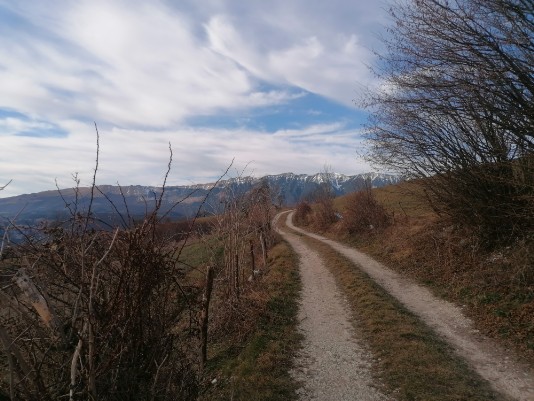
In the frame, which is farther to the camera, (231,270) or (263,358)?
(231,270)

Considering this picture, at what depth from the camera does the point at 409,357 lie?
6.96 m

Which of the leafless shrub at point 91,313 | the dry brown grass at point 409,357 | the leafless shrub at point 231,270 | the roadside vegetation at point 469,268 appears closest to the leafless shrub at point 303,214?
the roadside vegetation at point 469,268

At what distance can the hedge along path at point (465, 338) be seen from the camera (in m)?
6.01

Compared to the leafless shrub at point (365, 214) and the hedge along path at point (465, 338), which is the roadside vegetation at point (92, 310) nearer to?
the hedge along path at point (465, 338)

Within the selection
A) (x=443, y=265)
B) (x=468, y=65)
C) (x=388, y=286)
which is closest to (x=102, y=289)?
(x=468, y=65)

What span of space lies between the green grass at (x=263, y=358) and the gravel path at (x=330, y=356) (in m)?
0.27

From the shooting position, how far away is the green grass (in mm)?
6379

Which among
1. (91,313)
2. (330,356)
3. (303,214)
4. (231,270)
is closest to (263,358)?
(330,356)

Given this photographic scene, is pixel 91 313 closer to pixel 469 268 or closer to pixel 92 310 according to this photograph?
pixel 92 310

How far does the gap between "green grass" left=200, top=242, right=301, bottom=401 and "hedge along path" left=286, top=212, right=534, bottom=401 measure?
10.5 ft

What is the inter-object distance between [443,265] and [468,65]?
23.5ft

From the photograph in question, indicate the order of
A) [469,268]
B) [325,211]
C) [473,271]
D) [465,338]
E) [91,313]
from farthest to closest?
[325,211], [469,268], [473,271], [465,338], [91,313]

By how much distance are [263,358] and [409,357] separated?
2772 mm

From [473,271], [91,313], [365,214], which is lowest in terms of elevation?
[473,271]
